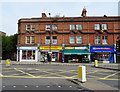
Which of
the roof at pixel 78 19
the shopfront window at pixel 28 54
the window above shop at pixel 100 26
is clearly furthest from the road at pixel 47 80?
the roof at pixel 78 19

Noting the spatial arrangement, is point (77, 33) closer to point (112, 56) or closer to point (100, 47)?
point (100, 47)

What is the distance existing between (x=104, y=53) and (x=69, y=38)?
820 centimetres

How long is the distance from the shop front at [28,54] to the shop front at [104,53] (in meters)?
12.2

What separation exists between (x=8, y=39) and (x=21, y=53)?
16.8m

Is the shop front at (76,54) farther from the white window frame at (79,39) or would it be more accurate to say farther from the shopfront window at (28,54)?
the shopfront window at (28,54)

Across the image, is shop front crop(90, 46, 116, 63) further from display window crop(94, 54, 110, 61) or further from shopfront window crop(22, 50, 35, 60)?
shopfront window crop(22, 50, 35, 60)

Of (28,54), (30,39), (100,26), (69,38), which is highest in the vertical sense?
(100,26)

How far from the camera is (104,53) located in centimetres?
3122

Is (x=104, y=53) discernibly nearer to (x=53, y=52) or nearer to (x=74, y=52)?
(x=74, y=52)

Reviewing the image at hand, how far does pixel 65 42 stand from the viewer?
1249 inches

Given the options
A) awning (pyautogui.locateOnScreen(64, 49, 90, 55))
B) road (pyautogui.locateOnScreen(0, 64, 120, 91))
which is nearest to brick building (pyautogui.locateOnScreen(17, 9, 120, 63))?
awning (pyautogui.locateOnScreen(64, 49, 90, 55))

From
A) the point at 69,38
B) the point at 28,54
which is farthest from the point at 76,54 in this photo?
the point at 28,54

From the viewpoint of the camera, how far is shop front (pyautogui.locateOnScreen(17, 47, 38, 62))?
32.0 meters

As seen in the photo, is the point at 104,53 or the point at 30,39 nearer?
the point at 104,53
